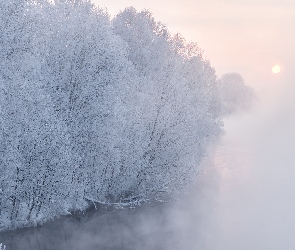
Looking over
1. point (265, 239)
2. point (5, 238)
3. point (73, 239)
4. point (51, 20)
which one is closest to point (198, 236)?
point (265, 239)

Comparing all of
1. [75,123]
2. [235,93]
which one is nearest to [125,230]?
[75,123]

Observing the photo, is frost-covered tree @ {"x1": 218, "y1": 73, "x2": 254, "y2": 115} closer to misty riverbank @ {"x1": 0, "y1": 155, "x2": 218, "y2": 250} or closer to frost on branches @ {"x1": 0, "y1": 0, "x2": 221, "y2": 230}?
frost on branches @ {"x1": 0, "y1": 0, "x2": 221, "y2": 230}

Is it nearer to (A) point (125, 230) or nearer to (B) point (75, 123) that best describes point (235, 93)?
(B) point (75, 123)

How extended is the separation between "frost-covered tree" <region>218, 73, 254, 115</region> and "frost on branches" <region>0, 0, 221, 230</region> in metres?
114

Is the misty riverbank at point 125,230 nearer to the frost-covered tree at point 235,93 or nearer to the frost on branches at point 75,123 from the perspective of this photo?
the frost on branches at point 75,123

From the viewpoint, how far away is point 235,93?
538 feet

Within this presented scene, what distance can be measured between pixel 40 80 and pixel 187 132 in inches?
652

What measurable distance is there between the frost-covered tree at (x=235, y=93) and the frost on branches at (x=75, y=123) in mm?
114390

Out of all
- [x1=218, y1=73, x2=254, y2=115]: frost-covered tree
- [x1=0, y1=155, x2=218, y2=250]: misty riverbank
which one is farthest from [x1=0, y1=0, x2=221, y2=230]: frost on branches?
[x1=218, y1=73, x2=254, y2=115]: frost-covered tree

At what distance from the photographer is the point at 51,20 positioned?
39812 millimetres

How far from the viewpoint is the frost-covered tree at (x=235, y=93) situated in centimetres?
16338

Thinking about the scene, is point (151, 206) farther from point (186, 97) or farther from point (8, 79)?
point (8, 79)

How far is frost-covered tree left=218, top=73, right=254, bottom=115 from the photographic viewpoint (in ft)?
536

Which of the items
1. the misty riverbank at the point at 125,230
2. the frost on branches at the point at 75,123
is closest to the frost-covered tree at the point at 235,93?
the frost on branches at the point at 75,123
